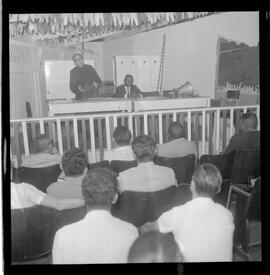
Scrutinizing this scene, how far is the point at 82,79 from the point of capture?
277 cm

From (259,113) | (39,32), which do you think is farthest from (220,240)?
(39,32)

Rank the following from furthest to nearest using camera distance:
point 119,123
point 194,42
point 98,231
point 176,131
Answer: point 119,123 < point 176,131 < point 194,42 < point 98,231

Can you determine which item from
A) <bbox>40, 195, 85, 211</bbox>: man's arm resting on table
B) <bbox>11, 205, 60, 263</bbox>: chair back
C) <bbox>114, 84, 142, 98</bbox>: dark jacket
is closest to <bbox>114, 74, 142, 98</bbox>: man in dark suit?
<bbox>114, 84, 142, 98</bbox>: dark jacket

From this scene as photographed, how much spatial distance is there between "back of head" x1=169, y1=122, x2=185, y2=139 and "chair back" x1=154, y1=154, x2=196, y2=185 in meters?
0.20

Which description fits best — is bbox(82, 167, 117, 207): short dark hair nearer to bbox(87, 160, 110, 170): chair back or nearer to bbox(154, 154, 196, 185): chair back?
bbox(87, 160, 110, 170): chair back

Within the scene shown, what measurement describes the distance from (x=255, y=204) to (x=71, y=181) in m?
1.24

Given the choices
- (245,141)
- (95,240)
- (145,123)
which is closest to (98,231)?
(95,240)

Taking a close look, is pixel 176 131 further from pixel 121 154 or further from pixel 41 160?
pixel 41 160

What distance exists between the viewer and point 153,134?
8.78 ft

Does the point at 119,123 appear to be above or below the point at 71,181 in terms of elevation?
above

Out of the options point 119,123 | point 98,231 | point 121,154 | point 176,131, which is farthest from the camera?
point 119,123

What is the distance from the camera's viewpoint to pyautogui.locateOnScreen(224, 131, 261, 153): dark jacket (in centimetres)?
260

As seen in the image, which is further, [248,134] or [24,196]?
[248,134]
